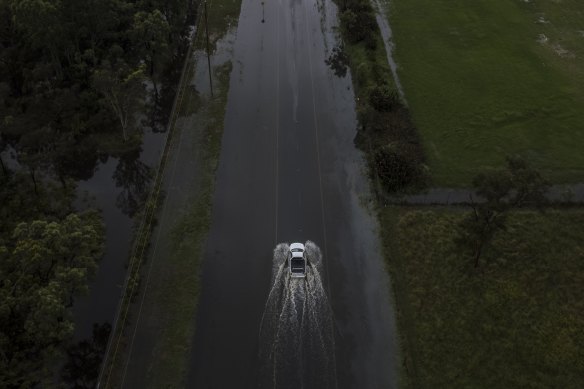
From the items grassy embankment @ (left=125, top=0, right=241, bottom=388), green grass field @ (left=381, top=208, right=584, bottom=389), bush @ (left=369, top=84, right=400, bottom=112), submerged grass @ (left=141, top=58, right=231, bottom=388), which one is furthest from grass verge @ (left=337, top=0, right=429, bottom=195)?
submerged grass @ (left=141, top=58, right=231, bottom=388)

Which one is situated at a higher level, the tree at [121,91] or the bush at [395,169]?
the tree at [121,91]

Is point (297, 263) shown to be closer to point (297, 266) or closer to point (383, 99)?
point (297, 266)

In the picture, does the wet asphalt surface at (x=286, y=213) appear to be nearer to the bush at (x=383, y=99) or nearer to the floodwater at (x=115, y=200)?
the bush at (x=383, y=99)

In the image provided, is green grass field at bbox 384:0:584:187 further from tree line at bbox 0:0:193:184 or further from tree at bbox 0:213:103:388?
tree at bbox 0:213:103:388

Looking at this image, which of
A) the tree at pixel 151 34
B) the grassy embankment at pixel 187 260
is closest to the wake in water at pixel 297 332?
the grassy embankment at pixel 187 260

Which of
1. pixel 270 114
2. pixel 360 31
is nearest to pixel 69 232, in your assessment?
pixel 270 114

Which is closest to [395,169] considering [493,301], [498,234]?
[498,234]
